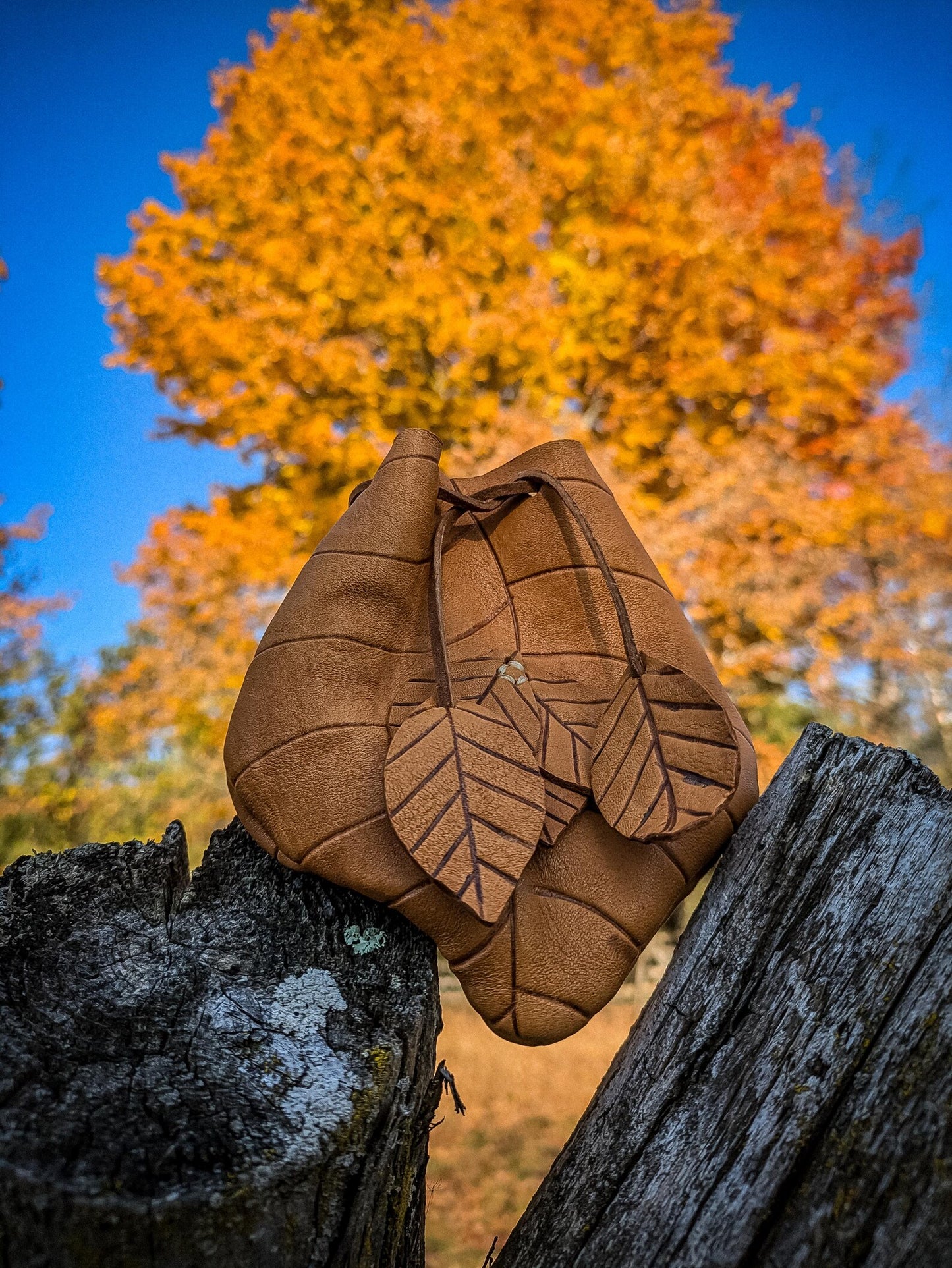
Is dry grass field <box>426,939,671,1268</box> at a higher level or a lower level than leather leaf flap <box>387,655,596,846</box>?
lower

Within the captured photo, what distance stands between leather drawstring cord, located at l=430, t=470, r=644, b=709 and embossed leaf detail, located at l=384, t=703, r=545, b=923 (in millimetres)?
51

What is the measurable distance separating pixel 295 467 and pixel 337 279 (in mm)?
1335

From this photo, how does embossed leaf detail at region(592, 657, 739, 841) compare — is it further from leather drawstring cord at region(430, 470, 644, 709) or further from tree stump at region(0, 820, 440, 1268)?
tree stump at region(0, 820, 440, 1268)

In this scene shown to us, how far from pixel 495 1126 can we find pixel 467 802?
3.65m

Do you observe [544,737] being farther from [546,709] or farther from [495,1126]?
[495,1126]

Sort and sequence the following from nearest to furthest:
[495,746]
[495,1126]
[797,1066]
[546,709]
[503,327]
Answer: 1. [797,1066]
2. [495,746]
3. [546,709]
4. [495,1126]
5. [503,327]

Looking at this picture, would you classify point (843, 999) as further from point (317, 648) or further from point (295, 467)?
point (295, 467)

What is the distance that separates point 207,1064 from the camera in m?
0.71

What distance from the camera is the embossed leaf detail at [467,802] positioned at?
2.54ft

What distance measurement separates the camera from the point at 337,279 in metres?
5.36

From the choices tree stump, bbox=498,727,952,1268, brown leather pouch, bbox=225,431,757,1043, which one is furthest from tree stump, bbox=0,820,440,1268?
tree stump, bbox=498,727,952,1268

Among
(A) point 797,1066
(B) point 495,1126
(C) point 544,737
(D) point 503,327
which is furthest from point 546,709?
(D) point 503,327

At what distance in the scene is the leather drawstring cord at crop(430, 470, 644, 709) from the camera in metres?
0.89

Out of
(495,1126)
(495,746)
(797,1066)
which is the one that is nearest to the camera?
(797,1066)
